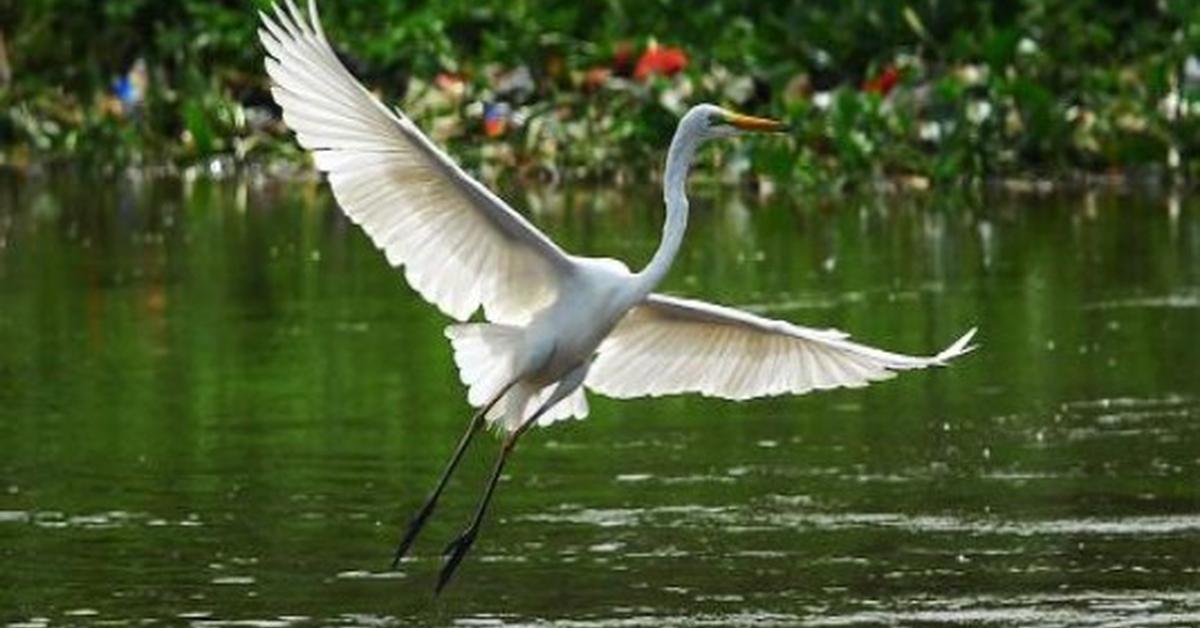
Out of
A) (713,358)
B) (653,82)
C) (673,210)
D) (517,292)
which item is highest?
(653,82)

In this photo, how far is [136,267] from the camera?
2503 centimetres

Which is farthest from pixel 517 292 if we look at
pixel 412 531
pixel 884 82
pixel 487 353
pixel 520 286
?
pixel 884 82

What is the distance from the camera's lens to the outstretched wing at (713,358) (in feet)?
43.1

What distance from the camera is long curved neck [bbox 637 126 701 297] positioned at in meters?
12.4

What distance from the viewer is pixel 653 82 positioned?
106ft

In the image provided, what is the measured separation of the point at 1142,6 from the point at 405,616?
22146 millimetres

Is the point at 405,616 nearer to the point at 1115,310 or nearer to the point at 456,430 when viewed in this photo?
the point at 456,430

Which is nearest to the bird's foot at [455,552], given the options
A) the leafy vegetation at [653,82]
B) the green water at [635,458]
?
the green water at [635,458]

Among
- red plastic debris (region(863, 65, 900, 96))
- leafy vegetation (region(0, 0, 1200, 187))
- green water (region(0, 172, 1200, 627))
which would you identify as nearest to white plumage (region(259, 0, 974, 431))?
green water (region(0, 172, 1200, 627))

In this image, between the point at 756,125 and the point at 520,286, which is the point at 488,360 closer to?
the point at 520,286

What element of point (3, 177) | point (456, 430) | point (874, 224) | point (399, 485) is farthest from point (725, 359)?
point (3, 177)

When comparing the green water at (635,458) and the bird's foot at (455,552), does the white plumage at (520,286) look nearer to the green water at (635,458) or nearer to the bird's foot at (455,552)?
the green water at (635,458)

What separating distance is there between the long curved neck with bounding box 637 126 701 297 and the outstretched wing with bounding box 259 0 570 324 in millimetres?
361

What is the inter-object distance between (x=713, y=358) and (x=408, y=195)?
145 cm
